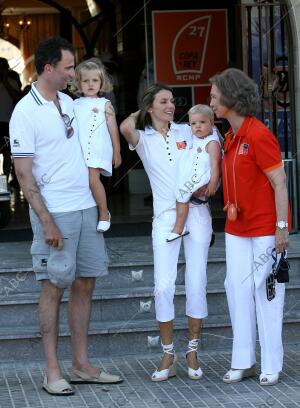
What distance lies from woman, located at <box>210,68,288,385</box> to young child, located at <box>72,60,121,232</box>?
0.69m

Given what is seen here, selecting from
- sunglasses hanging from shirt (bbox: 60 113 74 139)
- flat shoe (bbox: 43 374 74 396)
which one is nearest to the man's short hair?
sunglasses hanging from shirt (bbox: 60 113 74 139)

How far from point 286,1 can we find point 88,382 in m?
4.30

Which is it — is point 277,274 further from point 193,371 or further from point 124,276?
point 124,276

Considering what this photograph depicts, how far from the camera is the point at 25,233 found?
10.1 metres

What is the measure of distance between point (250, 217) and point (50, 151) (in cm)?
129

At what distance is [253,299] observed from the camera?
258 inches

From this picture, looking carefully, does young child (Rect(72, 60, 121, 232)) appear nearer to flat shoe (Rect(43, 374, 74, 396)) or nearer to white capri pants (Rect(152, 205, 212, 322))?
white capri pants (Rect(152, 205, 212, 322))

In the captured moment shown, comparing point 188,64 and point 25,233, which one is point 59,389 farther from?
point 188,64

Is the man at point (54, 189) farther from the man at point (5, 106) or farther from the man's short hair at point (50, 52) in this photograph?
the man at point (5, 106)

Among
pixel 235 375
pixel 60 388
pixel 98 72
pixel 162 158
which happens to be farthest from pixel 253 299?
pixel 98 72

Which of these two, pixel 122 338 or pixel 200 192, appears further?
pixel 122 338

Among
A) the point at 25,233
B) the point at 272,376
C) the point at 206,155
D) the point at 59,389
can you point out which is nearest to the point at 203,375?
the point at 272,376

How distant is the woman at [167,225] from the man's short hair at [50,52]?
0.68 m

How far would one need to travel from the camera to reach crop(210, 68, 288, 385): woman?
626 cm
